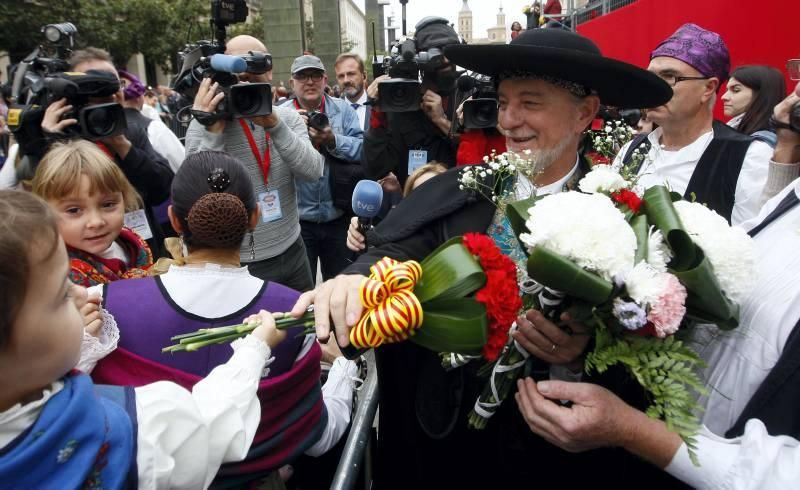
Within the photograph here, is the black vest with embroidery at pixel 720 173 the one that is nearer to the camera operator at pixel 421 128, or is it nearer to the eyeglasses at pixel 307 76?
the camera operator at pixel 421 128

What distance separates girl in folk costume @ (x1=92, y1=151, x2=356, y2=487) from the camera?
1.66 metres

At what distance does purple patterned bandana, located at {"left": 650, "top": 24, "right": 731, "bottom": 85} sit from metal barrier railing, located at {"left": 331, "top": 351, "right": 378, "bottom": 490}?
2.74 metres

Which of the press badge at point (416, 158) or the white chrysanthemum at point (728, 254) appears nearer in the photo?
the white chrysanthemum at point (728, 254)

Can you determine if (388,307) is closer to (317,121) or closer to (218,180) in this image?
(218,180)

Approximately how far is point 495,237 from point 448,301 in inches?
28.6

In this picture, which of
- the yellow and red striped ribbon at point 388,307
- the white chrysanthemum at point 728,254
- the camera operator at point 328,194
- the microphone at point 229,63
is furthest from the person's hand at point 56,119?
the white chrysanthemum at point 728,254

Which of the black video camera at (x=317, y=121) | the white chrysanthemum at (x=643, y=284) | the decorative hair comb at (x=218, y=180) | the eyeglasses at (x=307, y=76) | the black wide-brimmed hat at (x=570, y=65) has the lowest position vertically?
the white chrysanthemum at (x=643, y=284)

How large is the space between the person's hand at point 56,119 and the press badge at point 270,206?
1119mm

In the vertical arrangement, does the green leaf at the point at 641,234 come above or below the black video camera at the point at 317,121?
below

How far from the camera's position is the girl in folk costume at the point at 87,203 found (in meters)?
2.21

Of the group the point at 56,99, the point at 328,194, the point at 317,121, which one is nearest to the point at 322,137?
the point at 317,121

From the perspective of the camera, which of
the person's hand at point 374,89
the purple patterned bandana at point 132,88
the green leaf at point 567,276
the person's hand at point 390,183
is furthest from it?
the purple patterned bandana at point 132,88

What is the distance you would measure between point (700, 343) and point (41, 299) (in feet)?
5.08

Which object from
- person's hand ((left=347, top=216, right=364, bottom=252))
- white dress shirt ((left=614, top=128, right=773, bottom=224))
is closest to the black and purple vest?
person's hand ((left=347, top=216, right=364, bottom=252))
